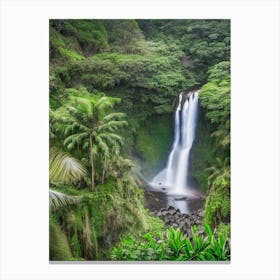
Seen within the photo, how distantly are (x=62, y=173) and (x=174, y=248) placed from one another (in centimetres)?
181

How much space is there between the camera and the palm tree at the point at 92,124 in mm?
6590

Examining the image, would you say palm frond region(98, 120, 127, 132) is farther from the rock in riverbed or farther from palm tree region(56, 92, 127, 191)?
the rock in riverbed

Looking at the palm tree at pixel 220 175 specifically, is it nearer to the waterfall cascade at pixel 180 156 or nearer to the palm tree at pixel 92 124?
the waterfall cascade at pixel 180 156

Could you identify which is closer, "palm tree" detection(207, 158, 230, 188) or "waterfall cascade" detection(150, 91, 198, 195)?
"palm tree" detection(207, 158, 230, 188)

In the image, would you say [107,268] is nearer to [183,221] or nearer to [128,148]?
[183,221]

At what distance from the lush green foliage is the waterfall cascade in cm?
61

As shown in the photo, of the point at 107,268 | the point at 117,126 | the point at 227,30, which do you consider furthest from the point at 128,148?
the point at 227,30

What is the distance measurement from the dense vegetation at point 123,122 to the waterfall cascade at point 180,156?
10cm

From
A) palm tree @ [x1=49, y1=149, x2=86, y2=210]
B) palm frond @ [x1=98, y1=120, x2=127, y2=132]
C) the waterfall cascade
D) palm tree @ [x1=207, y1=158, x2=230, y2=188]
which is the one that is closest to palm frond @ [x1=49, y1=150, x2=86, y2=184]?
palm tree @ [x1=49, y1=149, x2=86, y2=210]

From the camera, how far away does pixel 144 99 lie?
6770 mm

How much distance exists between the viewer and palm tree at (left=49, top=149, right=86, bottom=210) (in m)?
6.51

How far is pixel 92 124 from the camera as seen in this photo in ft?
21.8

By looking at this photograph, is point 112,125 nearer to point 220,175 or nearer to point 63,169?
point 63,169
